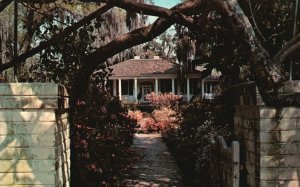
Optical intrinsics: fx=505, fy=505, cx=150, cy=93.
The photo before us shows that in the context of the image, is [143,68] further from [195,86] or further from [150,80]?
[195,86]

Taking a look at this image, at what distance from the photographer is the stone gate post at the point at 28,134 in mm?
5414

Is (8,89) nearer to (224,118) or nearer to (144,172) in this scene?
(224,118)

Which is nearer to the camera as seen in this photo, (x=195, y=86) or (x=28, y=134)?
(x=28, y=134)

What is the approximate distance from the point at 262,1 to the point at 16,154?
5254 millimetres

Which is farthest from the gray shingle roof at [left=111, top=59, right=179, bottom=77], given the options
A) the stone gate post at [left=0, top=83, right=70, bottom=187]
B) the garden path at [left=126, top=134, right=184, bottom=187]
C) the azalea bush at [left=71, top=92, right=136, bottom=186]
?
the stone gate post at [left=0, top=83, right=70, bottom=187]

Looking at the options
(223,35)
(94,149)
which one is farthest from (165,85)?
(223,35)

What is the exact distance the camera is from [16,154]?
545 centimetres

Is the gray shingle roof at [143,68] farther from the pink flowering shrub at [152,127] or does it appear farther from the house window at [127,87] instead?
the pink flowering shrub at [152,127]

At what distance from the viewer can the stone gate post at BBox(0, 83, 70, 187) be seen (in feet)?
17.8

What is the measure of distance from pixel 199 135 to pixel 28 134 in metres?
6.97

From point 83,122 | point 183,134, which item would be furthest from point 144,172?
point 83,122

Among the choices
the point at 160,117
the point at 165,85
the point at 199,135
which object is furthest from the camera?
the point at 165,85

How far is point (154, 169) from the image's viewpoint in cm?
1320

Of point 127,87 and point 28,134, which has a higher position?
point 127,87
